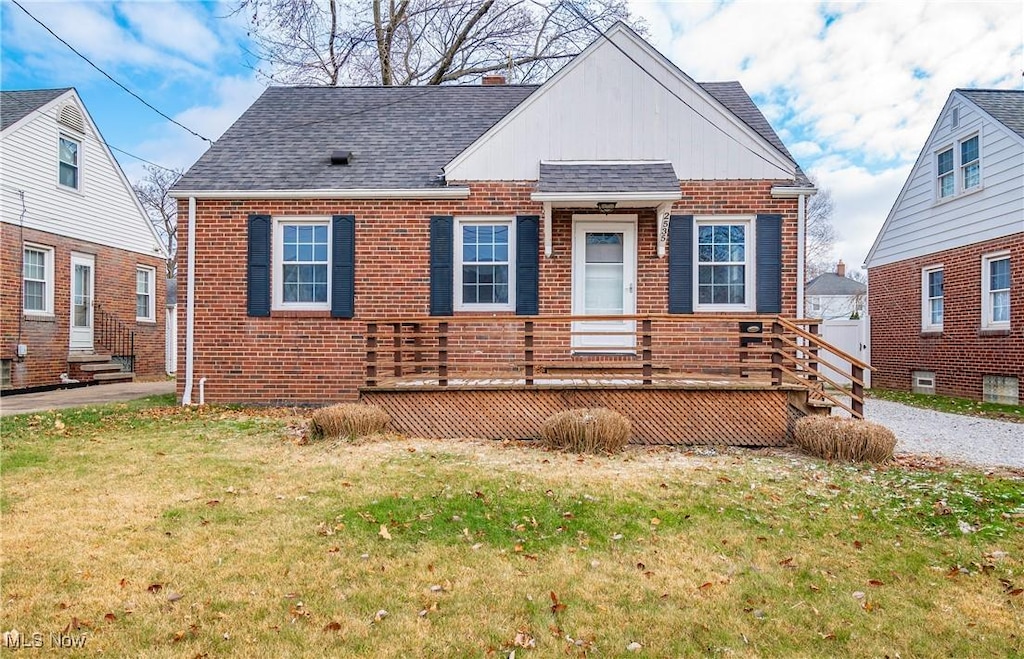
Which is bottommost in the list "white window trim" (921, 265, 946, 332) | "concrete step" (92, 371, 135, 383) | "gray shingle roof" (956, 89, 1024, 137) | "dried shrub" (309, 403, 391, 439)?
"concrete step" (92, 371, 135, 383)

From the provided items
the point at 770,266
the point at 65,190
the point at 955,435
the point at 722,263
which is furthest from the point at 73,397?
the point at 955,435

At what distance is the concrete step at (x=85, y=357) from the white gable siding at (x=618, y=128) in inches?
448

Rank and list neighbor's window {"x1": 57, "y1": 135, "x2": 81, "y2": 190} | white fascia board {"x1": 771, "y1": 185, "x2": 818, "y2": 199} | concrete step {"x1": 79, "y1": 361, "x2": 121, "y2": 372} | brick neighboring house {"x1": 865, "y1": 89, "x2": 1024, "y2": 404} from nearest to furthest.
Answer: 1. white fascia board {"x1": 771, "y1": 185, "x2": 818, "y2": 199}
2. brick neighboring house {"x1": 865, "y1": 89, "x2": 1024, "y2": 404}
3. neighbor's window {"x1": 57, "y1": 135, "x2": 81, "y2": 190}
4. concrete step {"x1": 79, "y1": 361, "x2": 121, "y2": 372}

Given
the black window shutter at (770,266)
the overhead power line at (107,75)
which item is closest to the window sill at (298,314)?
the overhead power line at (107,75)

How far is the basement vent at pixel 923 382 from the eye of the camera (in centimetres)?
1291

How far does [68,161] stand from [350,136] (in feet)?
29.2

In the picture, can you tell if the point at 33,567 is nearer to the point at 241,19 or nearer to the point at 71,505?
the point at 71,505

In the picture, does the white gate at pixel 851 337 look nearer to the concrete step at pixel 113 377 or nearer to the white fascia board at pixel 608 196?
the white fascia board at pixel 608 196

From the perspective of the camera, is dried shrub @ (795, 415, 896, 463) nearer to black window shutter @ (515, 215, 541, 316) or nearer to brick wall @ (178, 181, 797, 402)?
brick wall @ (178, 181, 797, 402)

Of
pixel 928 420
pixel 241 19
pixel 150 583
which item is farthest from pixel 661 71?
pixel 241 19

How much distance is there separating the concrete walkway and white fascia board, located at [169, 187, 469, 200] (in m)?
4.43

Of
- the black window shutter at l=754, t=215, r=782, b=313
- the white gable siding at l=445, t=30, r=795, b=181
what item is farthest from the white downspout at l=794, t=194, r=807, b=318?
the white gable siding at l=445, t=30, r=795, b=181

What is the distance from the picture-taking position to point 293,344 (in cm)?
916

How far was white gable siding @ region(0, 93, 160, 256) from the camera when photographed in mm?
12227
